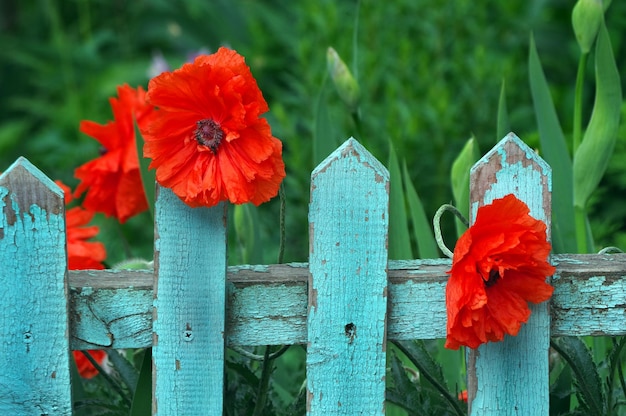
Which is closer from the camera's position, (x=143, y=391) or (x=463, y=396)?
(x=143, y=391)

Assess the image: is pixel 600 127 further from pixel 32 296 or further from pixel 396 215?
pixel 32 296

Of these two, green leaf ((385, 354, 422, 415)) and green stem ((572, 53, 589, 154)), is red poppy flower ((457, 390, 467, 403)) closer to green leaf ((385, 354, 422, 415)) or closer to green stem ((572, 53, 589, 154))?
green leaf ((385, 354, 422, 415))

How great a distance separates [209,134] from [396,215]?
45cm

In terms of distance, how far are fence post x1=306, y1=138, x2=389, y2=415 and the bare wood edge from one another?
32mm

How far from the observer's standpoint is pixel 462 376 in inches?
65.4

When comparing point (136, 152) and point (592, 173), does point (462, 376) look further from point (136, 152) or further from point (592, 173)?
point (136, 152)

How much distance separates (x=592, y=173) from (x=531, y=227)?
0.53m

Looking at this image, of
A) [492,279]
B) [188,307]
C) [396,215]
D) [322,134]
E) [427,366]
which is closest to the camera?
[492,279]

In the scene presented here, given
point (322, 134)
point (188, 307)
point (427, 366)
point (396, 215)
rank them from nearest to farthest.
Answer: point (188, 307) < point (427, 366) < point (396, 215) < point (322, 134)

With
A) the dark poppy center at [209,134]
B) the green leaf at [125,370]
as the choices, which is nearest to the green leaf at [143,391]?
the green leaf at [125,370]

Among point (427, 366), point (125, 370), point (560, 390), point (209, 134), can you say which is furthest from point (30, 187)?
point (560, 390)

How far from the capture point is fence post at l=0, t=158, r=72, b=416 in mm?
1251

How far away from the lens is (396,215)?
61.0 inches

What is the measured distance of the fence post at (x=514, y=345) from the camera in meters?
1.31
